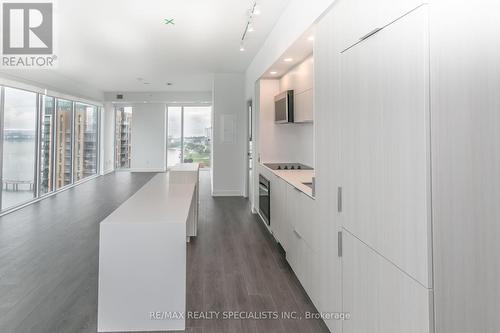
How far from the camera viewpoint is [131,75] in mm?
7887

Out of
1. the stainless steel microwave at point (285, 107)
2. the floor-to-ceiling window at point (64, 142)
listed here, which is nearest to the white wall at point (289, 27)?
the stainless steel microwave at point (285, 107)

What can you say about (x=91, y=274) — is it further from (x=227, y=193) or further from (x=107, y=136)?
(x=107, y=136)

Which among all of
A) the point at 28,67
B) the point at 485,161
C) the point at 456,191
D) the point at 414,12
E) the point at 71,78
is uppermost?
the point at 71,78

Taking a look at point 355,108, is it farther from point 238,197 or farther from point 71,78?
point 71,78

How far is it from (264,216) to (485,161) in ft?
12.3

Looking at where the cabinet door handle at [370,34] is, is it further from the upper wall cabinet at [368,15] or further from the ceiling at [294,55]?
the ceiling at [294,55]

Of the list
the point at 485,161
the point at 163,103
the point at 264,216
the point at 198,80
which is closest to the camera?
the point at 485,161

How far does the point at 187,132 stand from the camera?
11.6 meters

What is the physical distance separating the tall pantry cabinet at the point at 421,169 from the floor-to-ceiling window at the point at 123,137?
1115 cm

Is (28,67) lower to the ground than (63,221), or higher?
higher

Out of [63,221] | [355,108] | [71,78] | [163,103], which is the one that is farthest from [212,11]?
[163,103]

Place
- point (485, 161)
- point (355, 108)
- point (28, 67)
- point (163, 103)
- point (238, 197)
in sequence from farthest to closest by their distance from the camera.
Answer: point (163, 103) < point (238, 197) < point (28, 67) < point (355, 108) < point (485, 161)

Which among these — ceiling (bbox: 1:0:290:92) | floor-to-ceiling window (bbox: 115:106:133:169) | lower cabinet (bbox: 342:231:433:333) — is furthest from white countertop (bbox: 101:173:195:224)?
floor-to-ceiling window (bbox: 115:106:133:169)

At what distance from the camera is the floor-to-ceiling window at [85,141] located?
28.8 ft
